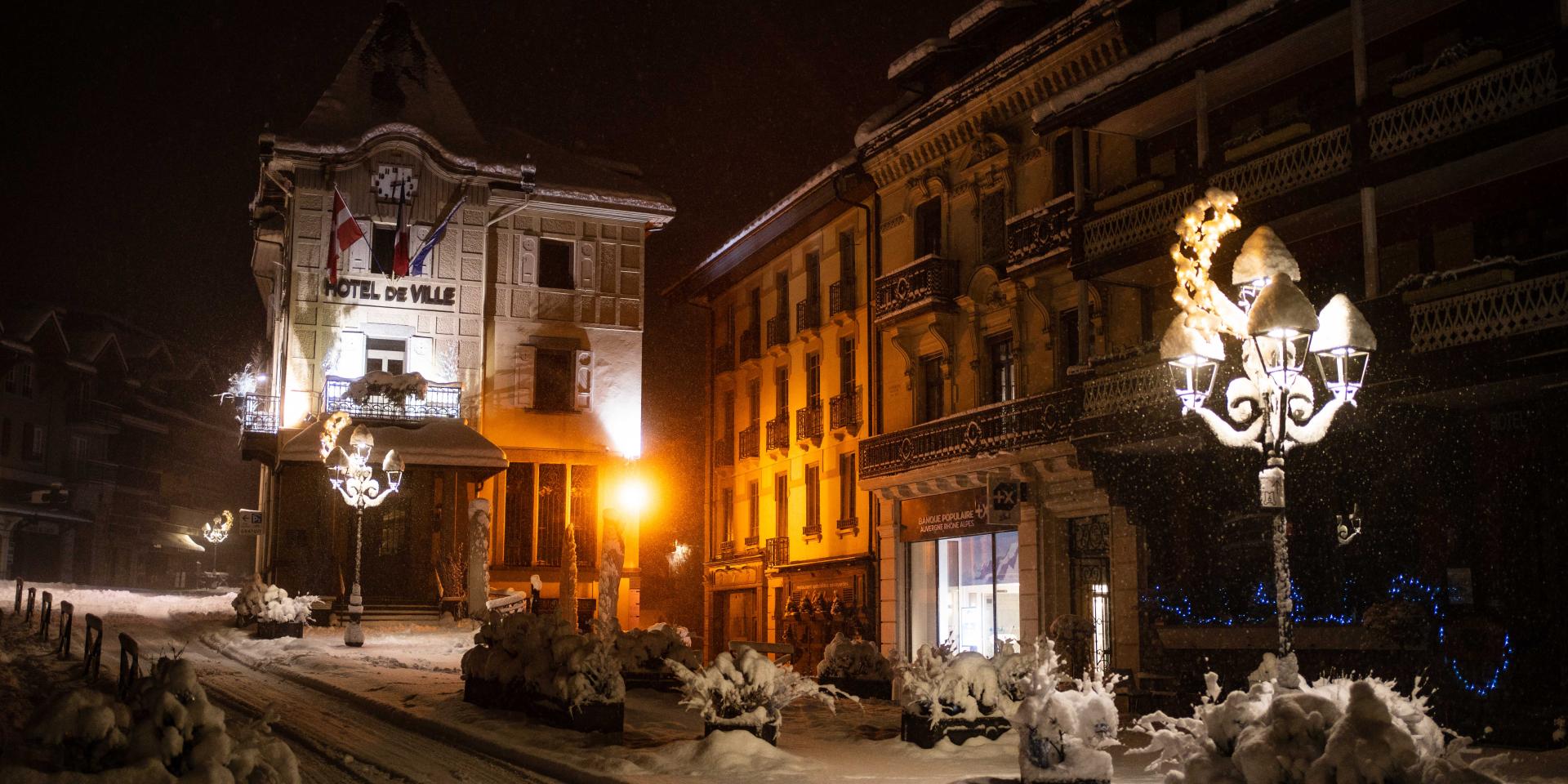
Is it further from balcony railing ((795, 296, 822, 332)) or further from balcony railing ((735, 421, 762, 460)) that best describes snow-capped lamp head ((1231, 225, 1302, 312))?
balcony railing ((735, 421, 762, 460))

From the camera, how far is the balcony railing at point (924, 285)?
3023cm

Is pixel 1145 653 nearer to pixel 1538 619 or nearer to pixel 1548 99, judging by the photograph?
pixel 1538 619

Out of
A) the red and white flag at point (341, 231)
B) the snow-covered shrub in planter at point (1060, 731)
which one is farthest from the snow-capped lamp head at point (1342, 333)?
the red and white flag at point (341, 231)

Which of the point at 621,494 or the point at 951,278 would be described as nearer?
the point at 951,278

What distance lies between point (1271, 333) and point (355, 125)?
1341 inches

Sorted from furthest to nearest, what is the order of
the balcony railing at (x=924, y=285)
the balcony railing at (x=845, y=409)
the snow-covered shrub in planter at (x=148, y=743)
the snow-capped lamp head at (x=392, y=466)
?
the balcony railing at (x=845, y=409) < the snow-capped lamp head at (x=392, y=466) < the balcony railing at (x=924, y=285) < the snow-covered shrub in planter at (x=148, y=743)

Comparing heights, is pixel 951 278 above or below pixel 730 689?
above

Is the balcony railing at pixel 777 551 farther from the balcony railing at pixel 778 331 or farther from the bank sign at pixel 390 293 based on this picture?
the bank sign at pixel 390 293

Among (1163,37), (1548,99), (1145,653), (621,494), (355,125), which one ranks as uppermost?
(355,125)

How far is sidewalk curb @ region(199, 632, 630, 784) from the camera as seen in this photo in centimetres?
1248

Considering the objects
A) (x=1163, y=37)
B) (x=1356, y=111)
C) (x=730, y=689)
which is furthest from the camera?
(x=1163, y=37)

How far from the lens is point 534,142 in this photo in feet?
146

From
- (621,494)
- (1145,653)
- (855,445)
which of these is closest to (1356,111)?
(1145,653)

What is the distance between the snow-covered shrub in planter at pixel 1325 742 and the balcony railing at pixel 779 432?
3046 cm
